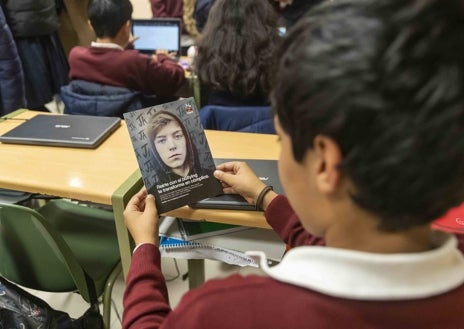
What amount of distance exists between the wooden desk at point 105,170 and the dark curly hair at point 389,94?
1.94 feet

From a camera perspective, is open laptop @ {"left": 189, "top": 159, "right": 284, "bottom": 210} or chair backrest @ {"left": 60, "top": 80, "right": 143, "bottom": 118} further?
chair backrest @ {"left": 60, "top": 80, "right": 143, "bottom": 118}

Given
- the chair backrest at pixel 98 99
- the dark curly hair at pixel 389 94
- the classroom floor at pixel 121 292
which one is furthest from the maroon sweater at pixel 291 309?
the chair backrest at pixel 98 99

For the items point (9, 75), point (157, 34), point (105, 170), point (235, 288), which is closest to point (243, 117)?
point (105, 170)

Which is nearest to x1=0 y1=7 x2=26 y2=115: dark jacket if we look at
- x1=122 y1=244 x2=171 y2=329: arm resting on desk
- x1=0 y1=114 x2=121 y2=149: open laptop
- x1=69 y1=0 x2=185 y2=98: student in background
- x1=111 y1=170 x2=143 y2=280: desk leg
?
x1=69 y1=0 x2=185 y2=98: student in background

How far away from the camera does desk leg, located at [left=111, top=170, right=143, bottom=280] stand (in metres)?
1.11

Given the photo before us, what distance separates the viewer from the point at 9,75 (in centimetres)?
227

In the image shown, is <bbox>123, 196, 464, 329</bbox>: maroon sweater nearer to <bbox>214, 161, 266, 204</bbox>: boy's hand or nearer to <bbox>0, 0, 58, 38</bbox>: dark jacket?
<bbox>214, 161, 266, 204</bbox>: boy's hand

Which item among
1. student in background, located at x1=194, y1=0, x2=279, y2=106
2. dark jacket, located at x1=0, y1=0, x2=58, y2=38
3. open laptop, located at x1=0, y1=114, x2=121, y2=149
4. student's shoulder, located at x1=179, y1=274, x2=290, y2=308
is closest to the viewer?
student's shoulder, located at x1=179, y1=274, x2=290, y2=308

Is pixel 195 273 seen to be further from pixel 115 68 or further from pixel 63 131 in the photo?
pixel 115 68

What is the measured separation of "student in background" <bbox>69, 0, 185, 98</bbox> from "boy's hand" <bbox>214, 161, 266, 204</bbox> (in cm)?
107

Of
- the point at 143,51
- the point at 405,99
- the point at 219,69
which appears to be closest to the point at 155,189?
the point at 405,99

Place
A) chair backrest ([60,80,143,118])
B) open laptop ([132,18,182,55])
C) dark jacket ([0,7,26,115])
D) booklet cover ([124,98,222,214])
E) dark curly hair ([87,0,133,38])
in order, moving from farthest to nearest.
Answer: open laptop ([132,18,182,55]) < dark jacket ([0,7,26,115]) < dark curly hair ([87,0,133,38]) < chair backrest ([60,80,143,118]) < booklet cover ([124,98,222,214])

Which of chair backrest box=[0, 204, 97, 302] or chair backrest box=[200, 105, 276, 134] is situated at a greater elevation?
chair backrest box=[200, 105, 276, 134]

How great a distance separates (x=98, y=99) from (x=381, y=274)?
1.62 metres
